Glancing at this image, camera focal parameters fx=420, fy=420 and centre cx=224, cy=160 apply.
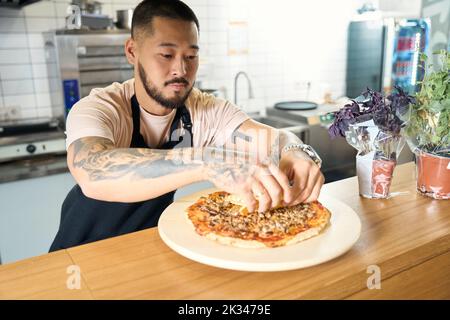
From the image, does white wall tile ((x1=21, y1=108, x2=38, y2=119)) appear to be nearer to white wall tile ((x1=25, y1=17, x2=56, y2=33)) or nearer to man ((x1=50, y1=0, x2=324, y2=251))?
white wall tile ((x1=25, y1=17, x2=56, y2=33))

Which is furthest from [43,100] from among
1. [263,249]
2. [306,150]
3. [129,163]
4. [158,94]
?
[263,249]

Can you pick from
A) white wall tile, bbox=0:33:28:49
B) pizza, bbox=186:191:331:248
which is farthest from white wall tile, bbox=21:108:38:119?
pizza, bbox=186:191:331:248

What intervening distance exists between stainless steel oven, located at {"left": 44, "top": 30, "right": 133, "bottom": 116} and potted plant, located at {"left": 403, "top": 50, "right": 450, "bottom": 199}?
68.9 inches

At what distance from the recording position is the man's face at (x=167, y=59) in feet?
4.79

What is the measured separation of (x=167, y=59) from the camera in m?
1.48

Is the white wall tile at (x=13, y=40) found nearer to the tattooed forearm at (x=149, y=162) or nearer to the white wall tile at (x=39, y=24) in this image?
the white wall tile at (x=39, y=24)

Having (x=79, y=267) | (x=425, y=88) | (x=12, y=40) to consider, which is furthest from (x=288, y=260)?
(x=12, y=40)

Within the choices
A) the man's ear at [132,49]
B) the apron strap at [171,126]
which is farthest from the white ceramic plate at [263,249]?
the man's ear at [132,49]

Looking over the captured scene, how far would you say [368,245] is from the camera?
0.94 metres

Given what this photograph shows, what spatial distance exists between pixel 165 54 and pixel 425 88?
0.84 m

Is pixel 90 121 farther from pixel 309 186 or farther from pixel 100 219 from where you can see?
pixel 309 186

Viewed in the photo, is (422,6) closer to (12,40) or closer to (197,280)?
(12,40)

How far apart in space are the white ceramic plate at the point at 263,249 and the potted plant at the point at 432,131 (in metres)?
0.38

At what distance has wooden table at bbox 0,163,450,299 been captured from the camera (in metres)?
0.77
